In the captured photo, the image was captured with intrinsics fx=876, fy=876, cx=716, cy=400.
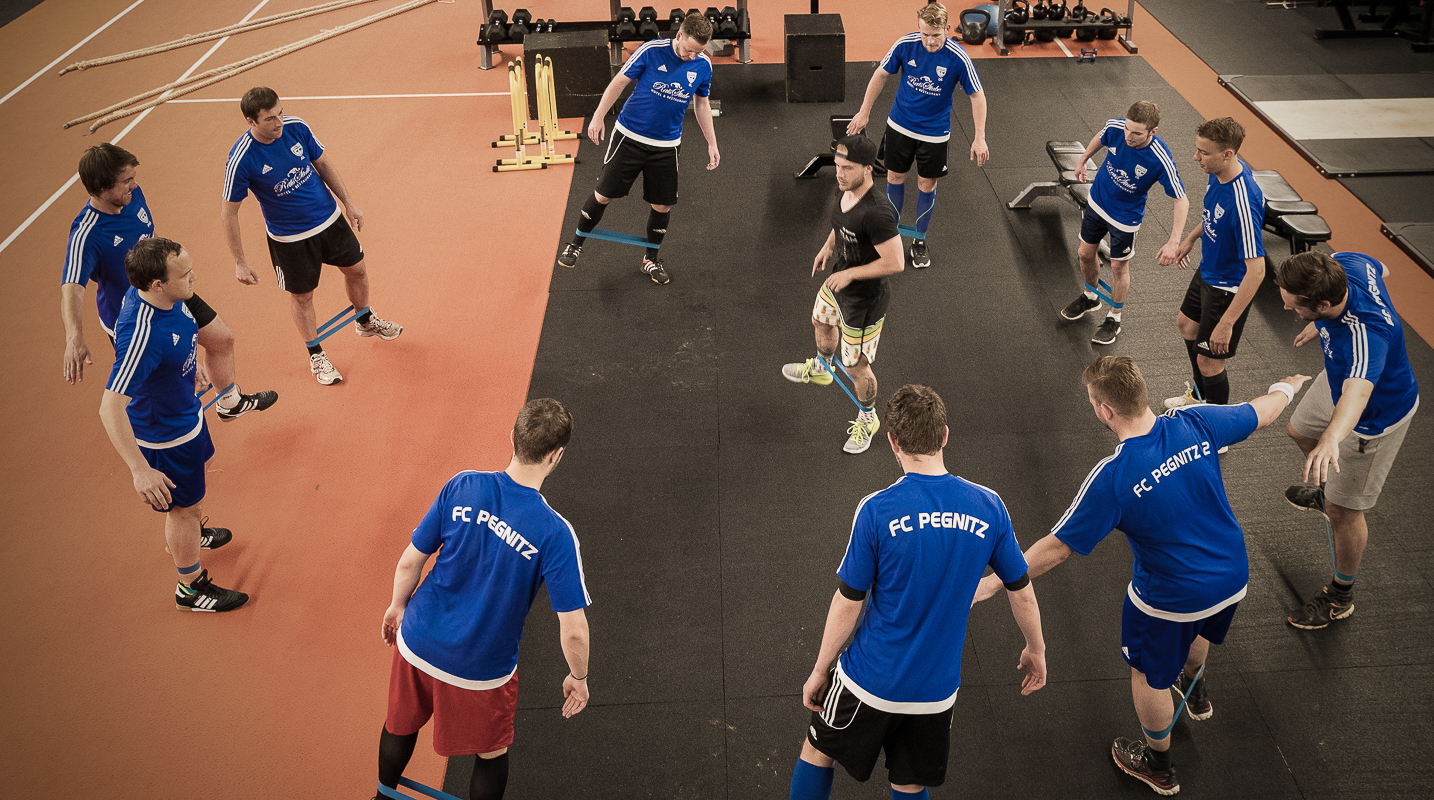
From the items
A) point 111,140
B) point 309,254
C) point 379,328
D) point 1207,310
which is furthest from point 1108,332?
point 111,140

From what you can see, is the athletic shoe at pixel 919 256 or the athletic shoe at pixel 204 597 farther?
the athletic shoe at pixel 919 256

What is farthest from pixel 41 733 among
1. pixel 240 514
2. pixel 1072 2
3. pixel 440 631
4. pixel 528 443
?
pixel 1072 2

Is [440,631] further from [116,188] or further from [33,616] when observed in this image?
[116,188]

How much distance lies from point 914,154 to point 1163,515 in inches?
163

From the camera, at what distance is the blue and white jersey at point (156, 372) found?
371cm

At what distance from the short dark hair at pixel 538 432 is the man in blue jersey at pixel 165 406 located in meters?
1.92

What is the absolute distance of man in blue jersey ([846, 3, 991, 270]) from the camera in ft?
19.9

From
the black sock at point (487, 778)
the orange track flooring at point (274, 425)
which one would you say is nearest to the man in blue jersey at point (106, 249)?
the orange track flooring at point (274, 425)

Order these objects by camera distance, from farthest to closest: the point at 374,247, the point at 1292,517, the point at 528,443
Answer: the point at 374,247 < the point at 1292,517 < the point at 528,443

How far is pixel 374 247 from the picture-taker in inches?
273

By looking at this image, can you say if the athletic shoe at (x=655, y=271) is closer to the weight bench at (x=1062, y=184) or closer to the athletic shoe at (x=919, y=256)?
the athletic shoe at (x=919, y=256)

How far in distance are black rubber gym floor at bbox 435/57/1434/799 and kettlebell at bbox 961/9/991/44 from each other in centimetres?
315

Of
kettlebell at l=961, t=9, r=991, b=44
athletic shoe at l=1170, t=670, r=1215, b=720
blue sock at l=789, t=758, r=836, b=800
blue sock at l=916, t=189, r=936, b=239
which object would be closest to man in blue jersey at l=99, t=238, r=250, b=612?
blue sock at l=789, t=758, r=836, b=800

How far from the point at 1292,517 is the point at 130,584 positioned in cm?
602
